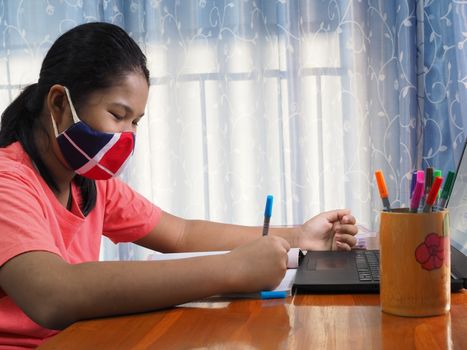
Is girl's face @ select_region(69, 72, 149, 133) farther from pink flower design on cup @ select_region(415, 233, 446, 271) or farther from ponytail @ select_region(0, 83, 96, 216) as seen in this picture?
pink flower design on cup @ select_region(415, 233, 446, 271)

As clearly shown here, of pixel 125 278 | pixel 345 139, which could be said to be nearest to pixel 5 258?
pixel 125 278

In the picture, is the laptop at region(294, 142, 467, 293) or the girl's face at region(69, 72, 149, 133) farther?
the girl's face at region(69, 72, 149, 133)

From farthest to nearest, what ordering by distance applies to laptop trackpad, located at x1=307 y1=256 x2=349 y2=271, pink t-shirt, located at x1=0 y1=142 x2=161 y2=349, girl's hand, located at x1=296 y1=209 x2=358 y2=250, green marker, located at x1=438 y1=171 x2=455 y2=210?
girl's hand, located at x1=296 y1=209 x2=358 y2=250 → laptop trackpad, located at x1=307 y1=256 x2=349 y2=271 → pink t-shirt, located at x1=0 y1=142 x2=161 y2=349 → green marker, located at x1=438 y1=171 x2=455 y2=210

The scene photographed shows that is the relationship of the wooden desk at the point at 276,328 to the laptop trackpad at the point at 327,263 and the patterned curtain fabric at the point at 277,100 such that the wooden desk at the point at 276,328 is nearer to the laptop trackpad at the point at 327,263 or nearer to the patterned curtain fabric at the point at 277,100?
the laptop trackpad at the point at 327,263

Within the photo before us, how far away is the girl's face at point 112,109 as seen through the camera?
3.45 ft

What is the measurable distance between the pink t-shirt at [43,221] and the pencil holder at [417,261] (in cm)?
47

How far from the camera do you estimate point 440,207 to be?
2.33 ft

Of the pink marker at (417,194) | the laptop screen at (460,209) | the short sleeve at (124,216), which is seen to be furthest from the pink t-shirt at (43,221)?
the laptop screen at (460,209)

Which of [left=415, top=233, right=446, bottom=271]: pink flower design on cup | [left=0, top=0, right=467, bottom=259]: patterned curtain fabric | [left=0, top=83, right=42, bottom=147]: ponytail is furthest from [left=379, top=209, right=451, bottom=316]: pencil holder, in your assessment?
[left=0, top=0, right=467, bottom=259]: patterned curtain fabric

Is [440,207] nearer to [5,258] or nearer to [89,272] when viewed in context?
[89,272]

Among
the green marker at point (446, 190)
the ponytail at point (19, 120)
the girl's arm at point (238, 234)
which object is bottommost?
the girl's arm at point (238, 234)

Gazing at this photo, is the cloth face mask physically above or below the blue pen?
above

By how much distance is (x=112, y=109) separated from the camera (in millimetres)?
1058

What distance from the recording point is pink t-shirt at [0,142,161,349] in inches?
33.4
